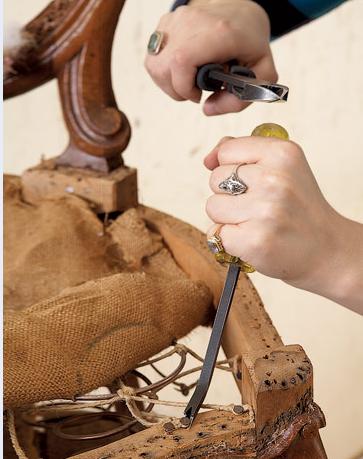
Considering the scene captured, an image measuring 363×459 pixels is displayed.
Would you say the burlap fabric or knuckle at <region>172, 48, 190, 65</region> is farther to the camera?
knuckle at <region>172, 48, 190, 65</region>

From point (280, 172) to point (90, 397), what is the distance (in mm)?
219

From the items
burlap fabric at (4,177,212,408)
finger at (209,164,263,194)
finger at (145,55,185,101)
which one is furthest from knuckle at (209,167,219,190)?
finger at (145,55,185,101)

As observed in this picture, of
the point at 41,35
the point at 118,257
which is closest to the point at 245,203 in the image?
the point at 118,257

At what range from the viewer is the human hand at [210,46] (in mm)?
722

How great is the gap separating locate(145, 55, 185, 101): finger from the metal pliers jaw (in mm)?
47

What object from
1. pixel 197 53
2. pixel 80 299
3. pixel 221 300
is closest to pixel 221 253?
pixel 221 300

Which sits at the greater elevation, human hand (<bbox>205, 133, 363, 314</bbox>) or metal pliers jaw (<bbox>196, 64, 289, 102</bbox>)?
metal pliers jaw (<bbox>196, 64, 289, 102</bbox>)

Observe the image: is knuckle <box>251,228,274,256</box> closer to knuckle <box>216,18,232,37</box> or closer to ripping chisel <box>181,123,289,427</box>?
ripping chisel <box>181,123,289,427</box>

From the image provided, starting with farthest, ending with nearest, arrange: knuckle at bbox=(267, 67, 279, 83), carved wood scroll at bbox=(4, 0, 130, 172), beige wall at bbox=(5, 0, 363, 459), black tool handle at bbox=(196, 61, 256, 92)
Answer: beige wall at bbox=(5, 0, 363, 459) → carved wood scroll at bbox=(4, 0, 130, 172) → knuckle at bbox=(267, 67, 279, 83) → black tool handle at bbox=(196, 61, 256, 92)

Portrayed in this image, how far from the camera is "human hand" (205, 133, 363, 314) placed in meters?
0.50

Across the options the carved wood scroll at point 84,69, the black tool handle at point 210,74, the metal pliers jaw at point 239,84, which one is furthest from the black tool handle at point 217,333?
the carved wood scroll at point 84,69

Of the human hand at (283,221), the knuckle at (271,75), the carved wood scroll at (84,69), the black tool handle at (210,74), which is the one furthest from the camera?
the carved wood scroll at (84,69)

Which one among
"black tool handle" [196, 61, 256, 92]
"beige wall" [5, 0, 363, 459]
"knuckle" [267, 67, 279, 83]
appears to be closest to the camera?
"black tool handle" [196, 61, 256, 92]

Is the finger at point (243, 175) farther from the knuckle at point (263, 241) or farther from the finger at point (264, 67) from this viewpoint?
the finger at point (264, 67)
